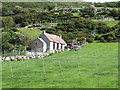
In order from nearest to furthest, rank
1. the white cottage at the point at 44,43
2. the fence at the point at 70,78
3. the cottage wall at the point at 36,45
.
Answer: the fence at the point at 70,78
the white cottage at the point at 44,43
the cottage wall at the point at 36,45

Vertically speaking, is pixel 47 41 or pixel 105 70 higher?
pixel 105 70

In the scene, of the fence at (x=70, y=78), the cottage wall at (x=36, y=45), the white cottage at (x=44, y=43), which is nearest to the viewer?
the fence at (x=70, y=78)

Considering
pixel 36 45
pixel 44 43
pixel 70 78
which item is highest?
pixel 70 78

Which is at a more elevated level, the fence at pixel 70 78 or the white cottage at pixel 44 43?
the fence at pixel 70 78

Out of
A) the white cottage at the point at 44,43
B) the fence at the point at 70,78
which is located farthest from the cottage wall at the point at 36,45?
the fence at the point at 70,78

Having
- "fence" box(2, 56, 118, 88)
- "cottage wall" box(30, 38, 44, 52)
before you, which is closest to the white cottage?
"cottage wall" box(30, 38, 44, 52)

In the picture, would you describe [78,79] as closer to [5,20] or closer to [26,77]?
[26,77]

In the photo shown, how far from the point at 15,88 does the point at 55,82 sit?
2431mm

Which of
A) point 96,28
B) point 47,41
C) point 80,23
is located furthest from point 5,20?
point 47,41

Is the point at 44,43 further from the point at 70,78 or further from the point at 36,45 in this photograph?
the point at 70,78

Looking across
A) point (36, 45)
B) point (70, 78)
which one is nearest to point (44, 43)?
point (36, 45)

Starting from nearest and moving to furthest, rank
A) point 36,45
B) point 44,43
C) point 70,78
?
1. point 70,78
2. point 44,43
3. point 36,45

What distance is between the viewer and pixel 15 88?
15.1 metres

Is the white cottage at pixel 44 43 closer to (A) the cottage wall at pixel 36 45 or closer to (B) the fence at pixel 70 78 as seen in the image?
(A) the cottage wall at pixel 36 45
